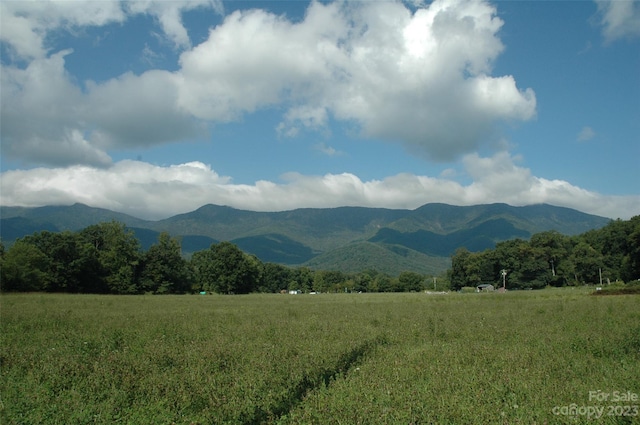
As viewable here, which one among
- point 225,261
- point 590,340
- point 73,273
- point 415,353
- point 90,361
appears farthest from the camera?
point 225,261

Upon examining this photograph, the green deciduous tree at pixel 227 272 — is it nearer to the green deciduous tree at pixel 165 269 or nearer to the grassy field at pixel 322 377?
the green deciduous tree at pixel 165 269

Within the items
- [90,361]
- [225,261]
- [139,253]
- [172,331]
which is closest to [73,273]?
[139,253]

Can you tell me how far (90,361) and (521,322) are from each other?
16.7m

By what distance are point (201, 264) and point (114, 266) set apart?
135 feet

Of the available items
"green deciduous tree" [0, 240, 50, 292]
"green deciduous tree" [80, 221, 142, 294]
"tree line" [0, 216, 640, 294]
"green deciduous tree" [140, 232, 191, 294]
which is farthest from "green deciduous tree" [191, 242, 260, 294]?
"green deciduous tree" [0, 240, 50, 292]

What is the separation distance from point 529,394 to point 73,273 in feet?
280

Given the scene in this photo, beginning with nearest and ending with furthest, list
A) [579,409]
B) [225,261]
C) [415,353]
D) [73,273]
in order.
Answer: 1. [579,409]
2. [415,353]
3. [73,273]
4. [225,261]

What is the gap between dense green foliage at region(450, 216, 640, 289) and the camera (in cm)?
11294

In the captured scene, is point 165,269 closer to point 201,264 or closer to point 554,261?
point 201,264

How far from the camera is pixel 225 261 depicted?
109 metres

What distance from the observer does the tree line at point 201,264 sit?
7312 cm

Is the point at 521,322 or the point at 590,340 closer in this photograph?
the point at 590,340

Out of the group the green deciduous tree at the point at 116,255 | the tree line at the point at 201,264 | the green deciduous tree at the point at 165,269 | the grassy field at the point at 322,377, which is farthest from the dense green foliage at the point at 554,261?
the grassy field at the point at 322,377

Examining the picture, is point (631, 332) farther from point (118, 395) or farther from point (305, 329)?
point (118, 395)
